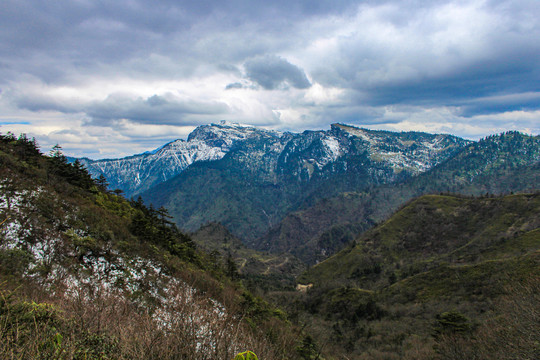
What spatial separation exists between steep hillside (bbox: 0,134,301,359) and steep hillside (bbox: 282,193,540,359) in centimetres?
1415

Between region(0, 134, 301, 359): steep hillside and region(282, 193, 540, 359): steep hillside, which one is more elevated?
region(0, 134, 301, 359): steep hillside

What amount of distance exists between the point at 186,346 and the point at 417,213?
180 metres

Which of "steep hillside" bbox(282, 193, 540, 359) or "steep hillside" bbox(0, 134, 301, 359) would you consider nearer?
"steep hillside" bbox(0, 134, 301, 359)

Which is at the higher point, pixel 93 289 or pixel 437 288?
pixel 93 289

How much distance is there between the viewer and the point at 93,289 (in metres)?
8.52

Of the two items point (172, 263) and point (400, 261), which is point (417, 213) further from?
point (172, 263)

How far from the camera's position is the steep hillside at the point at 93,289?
16.8ft

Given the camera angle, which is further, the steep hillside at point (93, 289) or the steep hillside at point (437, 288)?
the steep hillside at point (437, 288)

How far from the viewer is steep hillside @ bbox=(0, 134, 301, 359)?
511 cm

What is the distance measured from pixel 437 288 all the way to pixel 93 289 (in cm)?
7785

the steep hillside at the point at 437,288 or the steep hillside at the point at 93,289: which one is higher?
the steep hillside at the point at 93,289

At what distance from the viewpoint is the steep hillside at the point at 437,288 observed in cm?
2039

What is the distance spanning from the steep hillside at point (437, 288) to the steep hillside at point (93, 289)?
14.2 meters

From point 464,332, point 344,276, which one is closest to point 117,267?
point 464,332
